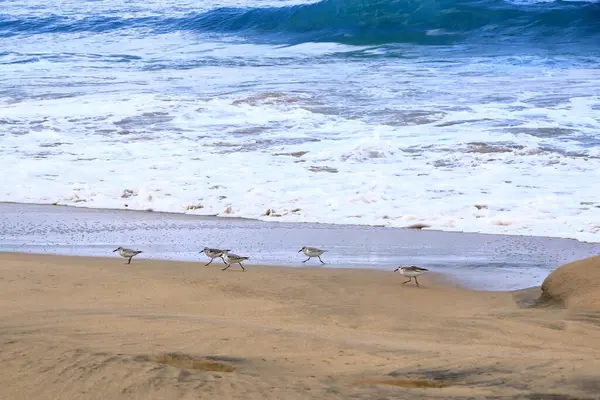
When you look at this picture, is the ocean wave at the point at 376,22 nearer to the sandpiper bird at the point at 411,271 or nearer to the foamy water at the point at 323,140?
the foamy water at the point at 323,140

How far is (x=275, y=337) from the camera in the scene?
3555 mm

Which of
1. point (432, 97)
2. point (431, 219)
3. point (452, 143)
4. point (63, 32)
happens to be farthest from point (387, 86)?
point (63, 32)

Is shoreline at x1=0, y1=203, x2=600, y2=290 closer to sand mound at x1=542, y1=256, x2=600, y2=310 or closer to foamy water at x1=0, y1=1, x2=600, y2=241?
foamy water at x1=0, y1=1, x2=600, y2=241

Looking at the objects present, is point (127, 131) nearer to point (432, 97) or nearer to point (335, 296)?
point (432, 97)

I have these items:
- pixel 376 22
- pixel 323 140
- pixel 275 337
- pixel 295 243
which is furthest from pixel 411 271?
pixel 376 22

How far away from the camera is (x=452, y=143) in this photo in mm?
11109

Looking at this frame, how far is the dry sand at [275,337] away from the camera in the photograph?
2.80 m

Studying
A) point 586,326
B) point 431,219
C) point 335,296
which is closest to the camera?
point 586,326

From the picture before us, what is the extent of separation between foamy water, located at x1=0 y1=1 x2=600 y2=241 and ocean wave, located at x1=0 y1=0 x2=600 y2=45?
521 cm

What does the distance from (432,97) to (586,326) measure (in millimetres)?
11915

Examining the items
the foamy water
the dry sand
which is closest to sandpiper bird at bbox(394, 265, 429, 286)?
the dry sand

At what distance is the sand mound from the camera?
15.3 ft

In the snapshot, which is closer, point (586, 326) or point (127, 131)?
point (586, 326)

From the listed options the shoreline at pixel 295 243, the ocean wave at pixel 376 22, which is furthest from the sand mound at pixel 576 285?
the ocean wave at pixel 376 22
